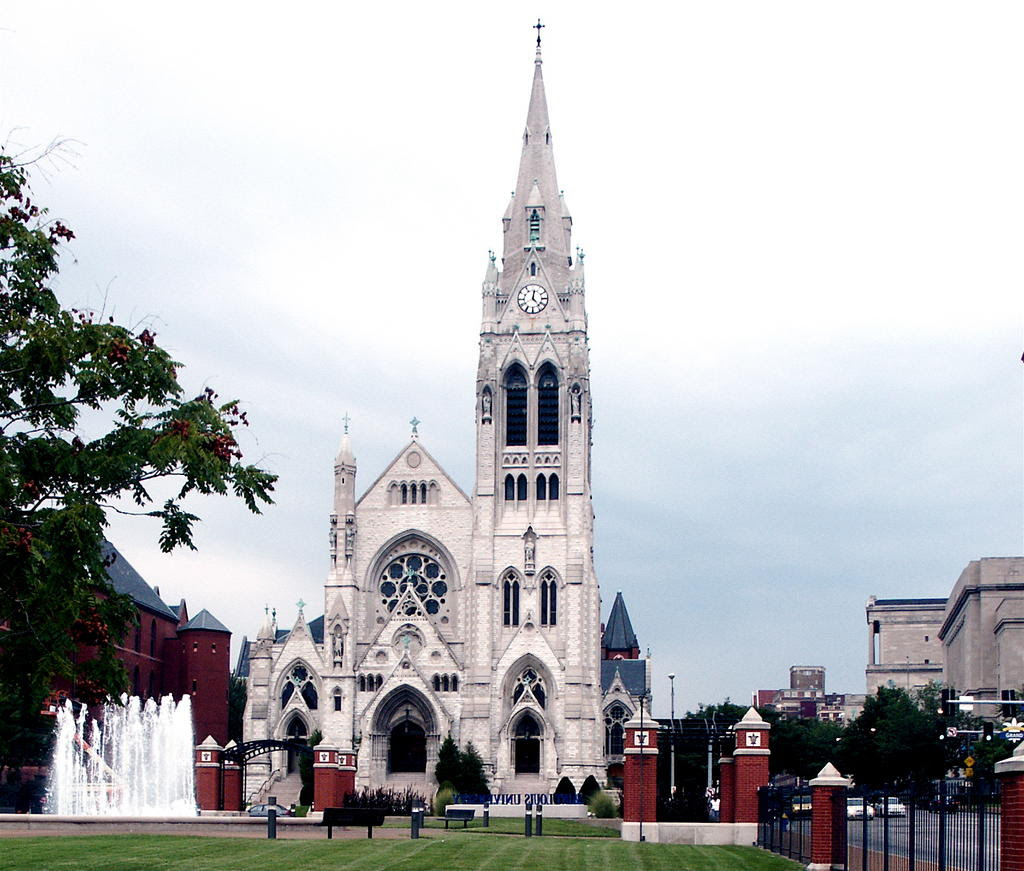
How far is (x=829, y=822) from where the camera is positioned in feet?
82.5

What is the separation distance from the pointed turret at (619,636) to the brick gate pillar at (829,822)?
102 metres

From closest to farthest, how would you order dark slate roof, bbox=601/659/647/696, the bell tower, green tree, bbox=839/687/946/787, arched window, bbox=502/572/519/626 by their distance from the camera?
1. green tree, bbox=839/687/946/787
2. the bell tower
3. arched window, bbox=502/572/519/626
4. dark slate roof, bbox=601/659/647/696

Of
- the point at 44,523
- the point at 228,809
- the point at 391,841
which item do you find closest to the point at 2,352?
the point at 44,523

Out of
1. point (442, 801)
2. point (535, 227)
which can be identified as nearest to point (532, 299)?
point (535, 227)

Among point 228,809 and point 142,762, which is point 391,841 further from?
point 142,762

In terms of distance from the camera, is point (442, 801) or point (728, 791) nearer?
Answer: point (728, 791)

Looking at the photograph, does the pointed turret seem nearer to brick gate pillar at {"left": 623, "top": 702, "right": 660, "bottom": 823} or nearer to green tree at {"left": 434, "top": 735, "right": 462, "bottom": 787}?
green tree at {"left": 434, "top": 735, "right": 462, "bottom": 787}

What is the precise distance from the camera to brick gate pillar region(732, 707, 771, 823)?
39.6m

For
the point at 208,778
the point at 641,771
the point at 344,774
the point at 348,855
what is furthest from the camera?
the point at 344,774

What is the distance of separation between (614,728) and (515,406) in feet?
74.8

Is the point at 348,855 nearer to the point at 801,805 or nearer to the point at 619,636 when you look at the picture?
the point at 801,805

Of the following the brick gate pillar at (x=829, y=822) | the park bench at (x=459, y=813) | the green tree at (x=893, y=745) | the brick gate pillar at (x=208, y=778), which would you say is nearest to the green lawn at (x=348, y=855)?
the brick gate pillar at (x=829, y=822)

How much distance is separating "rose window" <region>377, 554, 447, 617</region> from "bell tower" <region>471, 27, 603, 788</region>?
4.36 meters

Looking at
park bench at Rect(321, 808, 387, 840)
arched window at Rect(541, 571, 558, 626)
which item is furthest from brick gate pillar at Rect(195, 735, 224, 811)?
arched window at Rect(541, 571, 558, 626)
